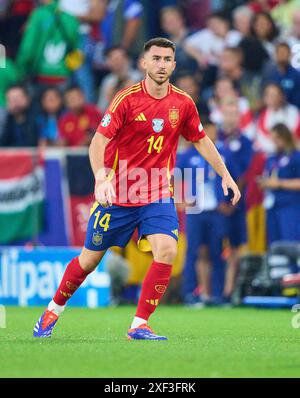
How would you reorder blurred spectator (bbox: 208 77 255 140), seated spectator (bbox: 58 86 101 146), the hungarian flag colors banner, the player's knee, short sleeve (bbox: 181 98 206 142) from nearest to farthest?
the player's knee → short sleeve (bbox: 181 98 206 142) → blurred spectator (bbox: 208 77 255 140) → the hungarian flag colors banner → seated spectator (bbox: 58 86 101 146)

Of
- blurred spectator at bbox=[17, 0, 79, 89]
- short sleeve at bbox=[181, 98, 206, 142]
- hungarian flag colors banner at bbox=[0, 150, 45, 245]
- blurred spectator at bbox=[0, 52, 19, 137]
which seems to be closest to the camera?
short sleeve at bbox=[181, 98, 206, 142]

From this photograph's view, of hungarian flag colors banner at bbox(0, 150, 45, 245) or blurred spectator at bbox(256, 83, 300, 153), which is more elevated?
blurred spectator at bbox(256, 83, 300, 153)

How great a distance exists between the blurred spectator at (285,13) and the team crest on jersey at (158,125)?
8.02 m

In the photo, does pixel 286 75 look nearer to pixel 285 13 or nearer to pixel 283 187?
pixel 285 13

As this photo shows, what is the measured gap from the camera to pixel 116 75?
17375 mm

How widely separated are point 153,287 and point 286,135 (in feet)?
20.8

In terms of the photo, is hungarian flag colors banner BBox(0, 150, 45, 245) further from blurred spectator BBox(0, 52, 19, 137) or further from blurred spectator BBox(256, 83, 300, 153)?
blurred spectator BBox(256, 83, 300, 153)

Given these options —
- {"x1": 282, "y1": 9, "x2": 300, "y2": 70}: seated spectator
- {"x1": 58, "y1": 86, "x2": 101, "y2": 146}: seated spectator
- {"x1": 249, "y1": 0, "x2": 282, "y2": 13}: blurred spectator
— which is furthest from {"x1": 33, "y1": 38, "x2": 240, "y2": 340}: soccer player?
{"x1": 249, "y1": 0, "x2": 282, "y2": 13}: blurred spectator

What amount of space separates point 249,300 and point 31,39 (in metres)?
5.93

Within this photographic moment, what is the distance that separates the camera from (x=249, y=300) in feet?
47.6

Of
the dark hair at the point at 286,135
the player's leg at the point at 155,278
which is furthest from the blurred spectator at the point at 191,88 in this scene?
the player's leg at the point at 155,278

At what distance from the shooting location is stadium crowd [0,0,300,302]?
591 inches

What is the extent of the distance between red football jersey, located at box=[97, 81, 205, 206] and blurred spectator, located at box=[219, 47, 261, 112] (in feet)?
24.4

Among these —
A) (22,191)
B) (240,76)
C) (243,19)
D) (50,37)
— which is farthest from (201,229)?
(50,37)
